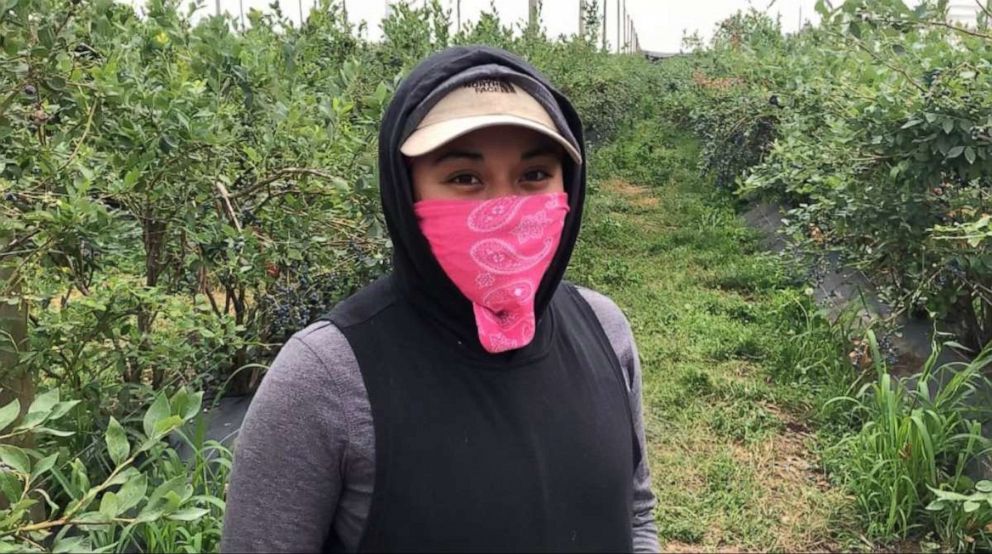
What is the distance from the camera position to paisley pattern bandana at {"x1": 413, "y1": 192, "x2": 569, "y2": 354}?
3.56ft

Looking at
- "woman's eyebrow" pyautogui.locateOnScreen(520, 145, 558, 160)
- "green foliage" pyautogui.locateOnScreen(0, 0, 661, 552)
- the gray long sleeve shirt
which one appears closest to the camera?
the gray long sleeve shirt

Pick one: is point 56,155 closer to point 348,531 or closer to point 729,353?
point 348,531

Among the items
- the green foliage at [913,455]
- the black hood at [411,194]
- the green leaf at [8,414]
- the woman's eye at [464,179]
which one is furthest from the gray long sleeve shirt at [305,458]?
the green foliage at [913,455]

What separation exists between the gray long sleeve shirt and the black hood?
0.41 ft

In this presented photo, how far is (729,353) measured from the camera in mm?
5070

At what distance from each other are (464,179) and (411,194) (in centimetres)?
7

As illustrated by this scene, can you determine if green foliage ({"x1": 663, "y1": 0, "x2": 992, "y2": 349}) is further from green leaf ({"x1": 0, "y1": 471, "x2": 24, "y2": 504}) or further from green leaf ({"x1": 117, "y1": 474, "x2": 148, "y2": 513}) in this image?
green leaf ({"x1": 0, "y1": 471, "x2": 24, "y2": 504})

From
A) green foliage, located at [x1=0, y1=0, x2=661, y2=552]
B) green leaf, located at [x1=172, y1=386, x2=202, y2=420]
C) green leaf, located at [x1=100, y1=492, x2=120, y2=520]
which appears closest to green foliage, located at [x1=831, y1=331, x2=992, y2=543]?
green foliage, located at [x1=0, y1=0, x2=661, y2=552]

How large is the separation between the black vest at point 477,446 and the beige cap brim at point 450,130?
205 mm

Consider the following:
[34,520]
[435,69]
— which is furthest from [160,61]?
[435,69]

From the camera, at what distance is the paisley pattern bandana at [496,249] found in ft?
3.56

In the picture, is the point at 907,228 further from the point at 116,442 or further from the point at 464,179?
the point at 116,442

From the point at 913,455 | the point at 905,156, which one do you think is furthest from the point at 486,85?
the point at 905,156

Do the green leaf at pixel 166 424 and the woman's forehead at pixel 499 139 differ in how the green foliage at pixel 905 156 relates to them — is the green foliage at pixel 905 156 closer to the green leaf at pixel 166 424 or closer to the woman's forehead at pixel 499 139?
the woman's forehead at pixel 499 139
